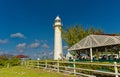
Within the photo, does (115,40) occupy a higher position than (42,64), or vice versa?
(115,40)

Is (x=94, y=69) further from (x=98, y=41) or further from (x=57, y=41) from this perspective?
(x=57, y=41)

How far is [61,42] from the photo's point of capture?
42.1 metres

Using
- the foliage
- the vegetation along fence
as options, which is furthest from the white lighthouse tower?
the vegetation along fence

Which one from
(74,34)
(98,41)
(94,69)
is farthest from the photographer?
(74,34)

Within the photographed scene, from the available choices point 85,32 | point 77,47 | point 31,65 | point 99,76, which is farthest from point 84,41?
point 99,76

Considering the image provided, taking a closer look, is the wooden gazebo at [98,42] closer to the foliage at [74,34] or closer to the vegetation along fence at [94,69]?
the vegetation along fence at [94,69]

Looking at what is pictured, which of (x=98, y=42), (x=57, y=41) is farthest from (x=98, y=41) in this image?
(x=57, y=41)

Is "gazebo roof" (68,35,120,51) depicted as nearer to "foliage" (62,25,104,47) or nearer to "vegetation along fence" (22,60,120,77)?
"vegetation along fence" (22,60,120,77)

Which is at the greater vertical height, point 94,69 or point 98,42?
point 98,42

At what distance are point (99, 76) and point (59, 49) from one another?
28.5m

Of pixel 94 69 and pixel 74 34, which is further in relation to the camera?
pixel 74 34

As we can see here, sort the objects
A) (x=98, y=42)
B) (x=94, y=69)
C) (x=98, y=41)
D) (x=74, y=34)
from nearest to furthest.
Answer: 1. (x=94, y=69)
2. (x=98, y=42)
3. (x=98, y=41)
4. (x=74, y=34)

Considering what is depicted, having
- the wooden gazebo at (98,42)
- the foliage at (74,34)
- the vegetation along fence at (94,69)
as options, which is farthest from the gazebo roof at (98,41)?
the foliage at (74,34)

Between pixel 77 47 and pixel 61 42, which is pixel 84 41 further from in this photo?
pixel 61 42
